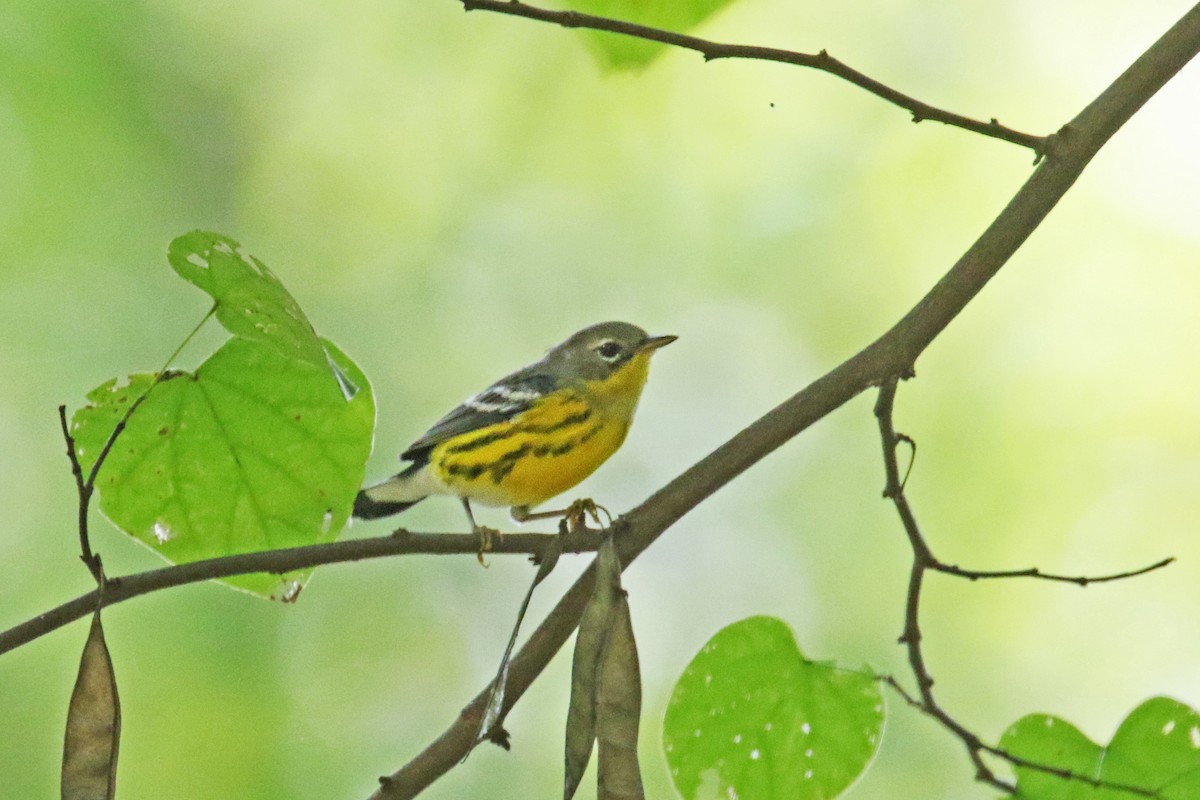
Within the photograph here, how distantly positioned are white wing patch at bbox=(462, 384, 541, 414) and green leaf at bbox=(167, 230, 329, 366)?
6.82 feet

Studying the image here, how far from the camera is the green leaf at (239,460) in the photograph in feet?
6.82

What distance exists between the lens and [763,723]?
86.1 inches

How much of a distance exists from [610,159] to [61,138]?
290 cm

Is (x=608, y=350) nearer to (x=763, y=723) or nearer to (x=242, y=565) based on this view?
(x=763, y=723)

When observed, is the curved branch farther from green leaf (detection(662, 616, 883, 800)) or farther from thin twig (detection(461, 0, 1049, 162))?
green leaf (detection(662, 616, 883, 800))

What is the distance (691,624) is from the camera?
20.1 feet

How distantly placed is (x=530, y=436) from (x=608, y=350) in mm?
582

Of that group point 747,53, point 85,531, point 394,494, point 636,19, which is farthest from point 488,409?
point 85,531

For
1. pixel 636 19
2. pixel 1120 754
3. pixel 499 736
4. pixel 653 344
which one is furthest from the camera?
pixel 653 344

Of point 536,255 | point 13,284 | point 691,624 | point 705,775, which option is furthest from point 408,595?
point 705,775

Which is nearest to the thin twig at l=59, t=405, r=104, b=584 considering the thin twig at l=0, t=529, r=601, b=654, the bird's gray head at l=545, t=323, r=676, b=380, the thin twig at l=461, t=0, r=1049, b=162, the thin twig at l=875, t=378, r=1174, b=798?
the thin twig at l=0, t=529, r=601, b=654

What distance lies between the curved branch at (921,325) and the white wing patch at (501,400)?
5.84 ft

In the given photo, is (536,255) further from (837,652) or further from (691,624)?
(837,652)

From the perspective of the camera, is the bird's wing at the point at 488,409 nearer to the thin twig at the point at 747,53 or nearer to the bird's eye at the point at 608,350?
the bird's eye at the point at 608,350
